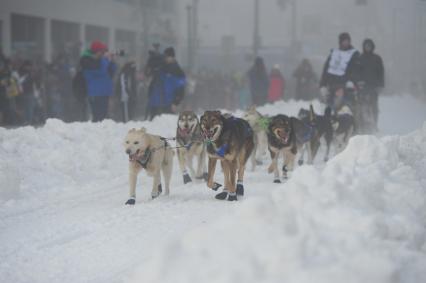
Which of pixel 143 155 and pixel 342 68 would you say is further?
pixel 342 68

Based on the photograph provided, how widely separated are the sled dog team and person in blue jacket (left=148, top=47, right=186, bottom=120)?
1.96 meters

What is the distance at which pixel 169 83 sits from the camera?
12.0 m

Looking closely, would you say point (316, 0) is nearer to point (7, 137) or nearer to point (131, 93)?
point (131, 93)

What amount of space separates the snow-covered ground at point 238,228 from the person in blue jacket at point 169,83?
3812mm

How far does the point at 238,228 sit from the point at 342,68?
9329 mm

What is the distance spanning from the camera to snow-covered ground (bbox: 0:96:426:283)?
357 cm

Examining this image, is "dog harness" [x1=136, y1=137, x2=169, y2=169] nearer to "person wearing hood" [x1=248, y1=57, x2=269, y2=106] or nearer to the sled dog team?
the sled dog team

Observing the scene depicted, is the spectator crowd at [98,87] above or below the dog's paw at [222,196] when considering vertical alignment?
above

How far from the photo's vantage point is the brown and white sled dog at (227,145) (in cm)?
675

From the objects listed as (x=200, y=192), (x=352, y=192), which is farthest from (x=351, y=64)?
(x=352, y=192)

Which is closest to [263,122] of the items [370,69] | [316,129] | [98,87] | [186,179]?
[316,129]

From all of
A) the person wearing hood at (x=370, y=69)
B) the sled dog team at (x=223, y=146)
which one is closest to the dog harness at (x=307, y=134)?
the sled dog team at (x=223, y=146)

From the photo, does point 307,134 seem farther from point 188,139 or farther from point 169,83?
point 169,83

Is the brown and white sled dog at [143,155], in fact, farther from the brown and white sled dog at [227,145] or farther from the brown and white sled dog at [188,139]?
the brown and white sled dog at [188,139]
